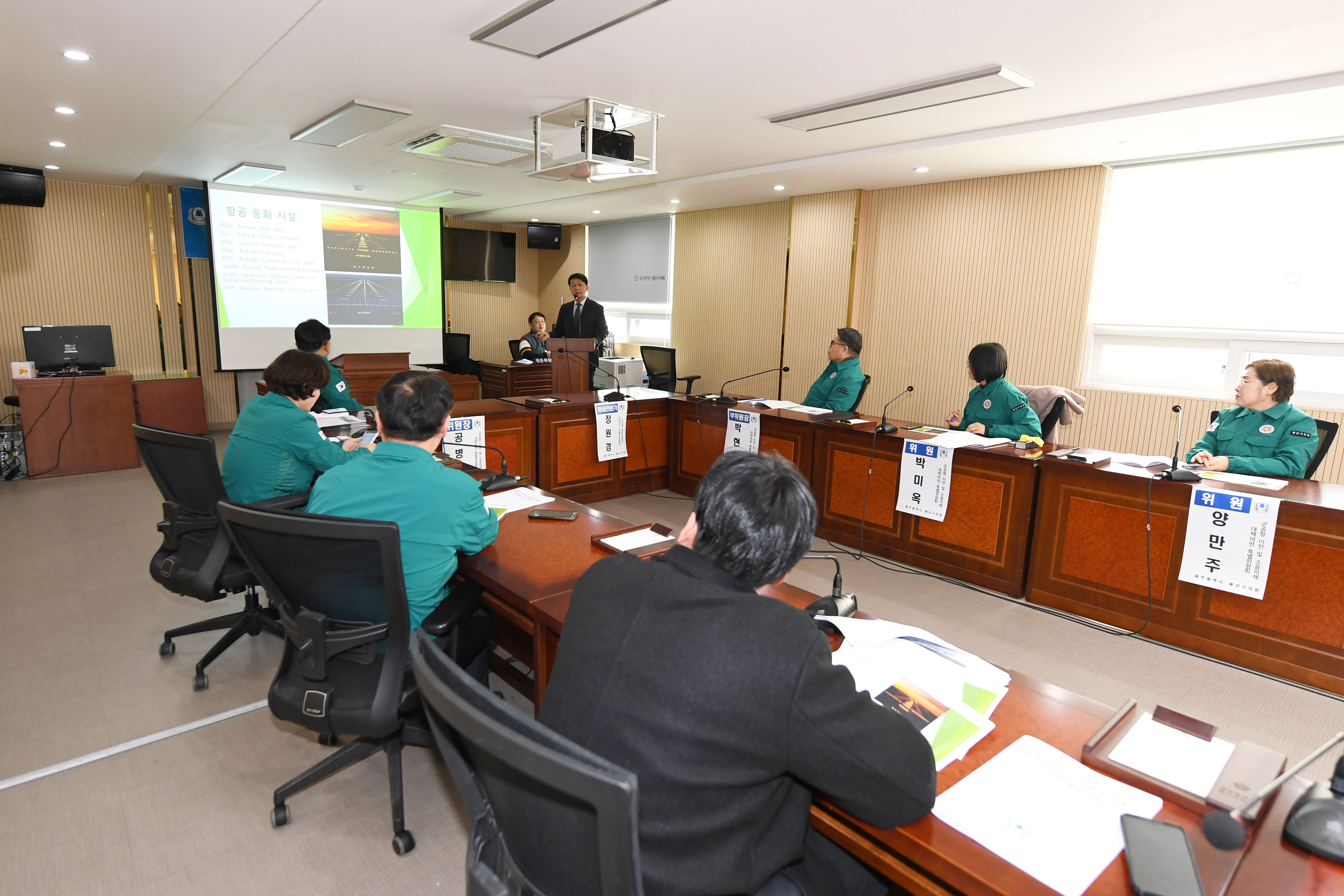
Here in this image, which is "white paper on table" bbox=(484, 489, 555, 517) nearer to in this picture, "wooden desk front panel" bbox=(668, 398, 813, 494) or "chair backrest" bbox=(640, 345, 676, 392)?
"wooden desk front panel" bbox=(668, 398, 813, 494)

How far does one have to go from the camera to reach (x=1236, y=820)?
3.17 feet

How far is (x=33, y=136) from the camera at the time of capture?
Result: 5000mm

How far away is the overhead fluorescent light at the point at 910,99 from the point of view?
3.35 metres

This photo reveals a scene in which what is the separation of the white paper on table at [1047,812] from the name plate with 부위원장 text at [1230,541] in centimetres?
243

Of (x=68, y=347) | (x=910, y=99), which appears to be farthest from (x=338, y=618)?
(x=68, y=347)

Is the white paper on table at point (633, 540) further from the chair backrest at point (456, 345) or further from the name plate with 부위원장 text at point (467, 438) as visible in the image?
the chair backrest at point (456, 345)

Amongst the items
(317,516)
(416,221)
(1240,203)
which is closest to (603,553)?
(317,516)

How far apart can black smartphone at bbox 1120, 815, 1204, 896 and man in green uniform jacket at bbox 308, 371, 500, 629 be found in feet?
4.97

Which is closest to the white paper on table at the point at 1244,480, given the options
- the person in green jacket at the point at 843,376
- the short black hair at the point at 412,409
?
the person in green jacket at the point at 843,376

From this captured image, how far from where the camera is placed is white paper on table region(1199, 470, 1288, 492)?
3028mm

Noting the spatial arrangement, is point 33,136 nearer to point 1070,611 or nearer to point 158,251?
point 158,251

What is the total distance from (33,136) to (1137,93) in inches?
283

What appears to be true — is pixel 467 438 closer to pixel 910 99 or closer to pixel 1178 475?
pixel 910 99

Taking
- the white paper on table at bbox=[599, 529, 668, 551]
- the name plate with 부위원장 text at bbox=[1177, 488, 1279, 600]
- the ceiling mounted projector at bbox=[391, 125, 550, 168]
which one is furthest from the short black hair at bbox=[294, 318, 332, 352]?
the name plate with 부위원장 text at bbox=[1177, 488, 1279, 600]
